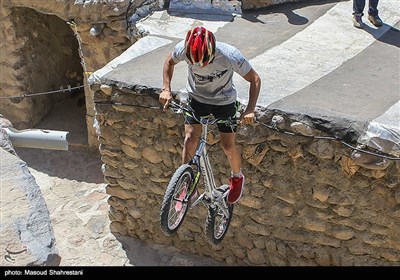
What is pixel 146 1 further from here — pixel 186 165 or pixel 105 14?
pixel 186 165

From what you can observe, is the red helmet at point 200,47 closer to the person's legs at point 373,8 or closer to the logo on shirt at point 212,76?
the logo on shirt at point 212,76

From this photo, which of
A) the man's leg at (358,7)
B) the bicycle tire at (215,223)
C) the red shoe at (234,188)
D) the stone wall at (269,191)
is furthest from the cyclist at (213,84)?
the man's leg at (358,7)

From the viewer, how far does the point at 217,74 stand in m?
4.58

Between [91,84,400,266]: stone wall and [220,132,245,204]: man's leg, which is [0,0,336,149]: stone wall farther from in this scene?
[220,132,245,204]: man's leg

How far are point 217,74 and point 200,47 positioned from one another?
47 cm

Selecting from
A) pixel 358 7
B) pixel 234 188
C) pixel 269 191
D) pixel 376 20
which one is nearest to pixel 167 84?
pixel 234 188

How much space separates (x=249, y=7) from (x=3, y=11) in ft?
11.8

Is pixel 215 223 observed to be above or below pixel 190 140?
below

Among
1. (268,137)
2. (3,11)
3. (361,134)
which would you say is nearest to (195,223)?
(268,137)

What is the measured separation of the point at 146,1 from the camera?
8109 millimetres

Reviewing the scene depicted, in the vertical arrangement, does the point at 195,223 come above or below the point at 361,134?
below

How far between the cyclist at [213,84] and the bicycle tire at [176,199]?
255mm

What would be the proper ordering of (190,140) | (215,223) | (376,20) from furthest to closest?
(376,20) → (215,223) → (190,140)

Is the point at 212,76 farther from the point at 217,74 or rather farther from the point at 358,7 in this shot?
the point at 358,7
